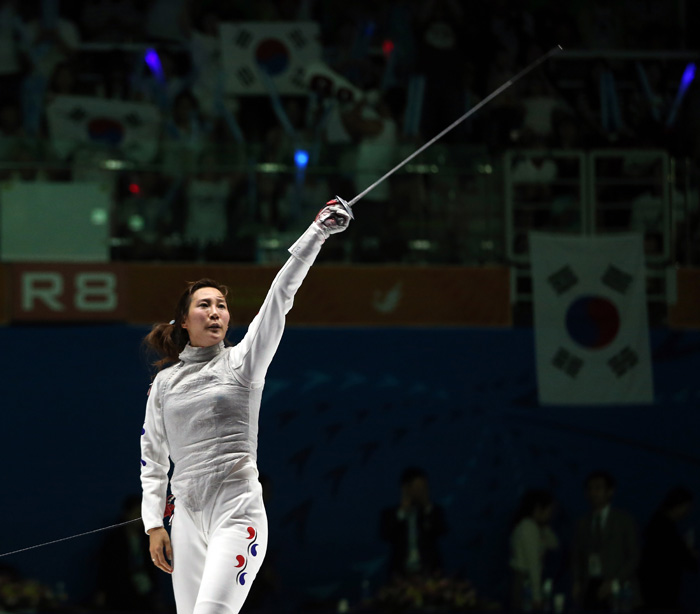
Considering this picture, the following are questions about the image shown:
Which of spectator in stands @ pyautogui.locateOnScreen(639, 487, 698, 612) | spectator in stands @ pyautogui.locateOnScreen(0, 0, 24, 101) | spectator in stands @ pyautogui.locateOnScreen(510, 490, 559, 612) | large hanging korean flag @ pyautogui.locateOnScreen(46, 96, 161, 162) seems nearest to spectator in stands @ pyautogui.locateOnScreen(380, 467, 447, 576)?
spectator in stands @ pyautogui.locateOnScreen(510, 490, 559, 612)

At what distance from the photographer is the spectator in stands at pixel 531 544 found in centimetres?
744

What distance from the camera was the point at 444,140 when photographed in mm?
7926

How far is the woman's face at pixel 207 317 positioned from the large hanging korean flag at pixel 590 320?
4715mm

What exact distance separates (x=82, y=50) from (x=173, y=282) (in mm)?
1912

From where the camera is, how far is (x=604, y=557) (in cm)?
738

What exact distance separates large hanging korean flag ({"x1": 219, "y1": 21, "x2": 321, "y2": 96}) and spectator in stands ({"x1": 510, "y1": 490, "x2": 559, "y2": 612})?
314 cm

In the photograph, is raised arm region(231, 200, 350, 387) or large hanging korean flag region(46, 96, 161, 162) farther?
large hanging korean flag region(46, 96, 161, 162)

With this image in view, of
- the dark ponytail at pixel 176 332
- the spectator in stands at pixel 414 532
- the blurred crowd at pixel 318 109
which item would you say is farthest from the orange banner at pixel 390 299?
the dark ponytail at pixel 176 332

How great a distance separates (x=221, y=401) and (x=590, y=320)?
16.4 feet

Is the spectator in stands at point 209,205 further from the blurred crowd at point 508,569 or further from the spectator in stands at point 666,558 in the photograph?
the spectator in stands at point 666,558

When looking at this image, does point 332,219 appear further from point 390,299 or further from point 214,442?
point 390,299

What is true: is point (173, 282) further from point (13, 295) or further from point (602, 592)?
point (602, 592)

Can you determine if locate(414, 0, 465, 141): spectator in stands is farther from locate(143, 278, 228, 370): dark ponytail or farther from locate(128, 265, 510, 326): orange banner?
locate(143, 278, 228, 370): dark ponytail

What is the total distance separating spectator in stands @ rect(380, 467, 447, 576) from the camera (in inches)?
289
